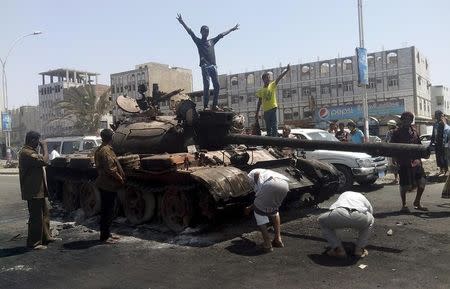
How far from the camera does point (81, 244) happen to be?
816cm

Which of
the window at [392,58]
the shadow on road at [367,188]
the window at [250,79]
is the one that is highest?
the window at [392,58]

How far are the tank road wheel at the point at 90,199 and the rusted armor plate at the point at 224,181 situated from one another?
3.24 meters

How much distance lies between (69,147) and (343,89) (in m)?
39.4

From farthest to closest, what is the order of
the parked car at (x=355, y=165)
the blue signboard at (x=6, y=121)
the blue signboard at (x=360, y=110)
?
the blue signboard at (x=360, y=110)
the blue signboard at (x=6, y=121)
the parked car at (x=355, y=165)

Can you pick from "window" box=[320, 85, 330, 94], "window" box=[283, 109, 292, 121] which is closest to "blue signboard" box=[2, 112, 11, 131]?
"window" box=[283, 109, 292, 121]

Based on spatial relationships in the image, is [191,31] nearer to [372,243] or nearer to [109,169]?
[109,169]

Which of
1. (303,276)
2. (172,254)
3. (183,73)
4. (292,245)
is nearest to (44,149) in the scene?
(172,254)

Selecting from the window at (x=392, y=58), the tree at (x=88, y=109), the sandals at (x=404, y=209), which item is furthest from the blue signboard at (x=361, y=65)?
the window at (x=392, y=58)

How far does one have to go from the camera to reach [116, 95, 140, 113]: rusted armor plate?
36.6 ft

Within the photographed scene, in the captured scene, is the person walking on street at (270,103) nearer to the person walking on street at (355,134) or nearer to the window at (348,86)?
the person walking on street at (355,134)

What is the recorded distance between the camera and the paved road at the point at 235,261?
5715mm

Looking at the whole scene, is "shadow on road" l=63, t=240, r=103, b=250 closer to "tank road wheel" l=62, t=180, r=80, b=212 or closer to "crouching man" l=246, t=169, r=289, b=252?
"crouching man" l=246, t=169, r=289, b=252

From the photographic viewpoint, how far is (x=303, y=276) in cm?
580

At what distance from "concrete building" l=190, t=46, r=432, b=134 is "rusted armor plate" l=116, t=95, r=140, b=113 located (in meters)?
37.4
